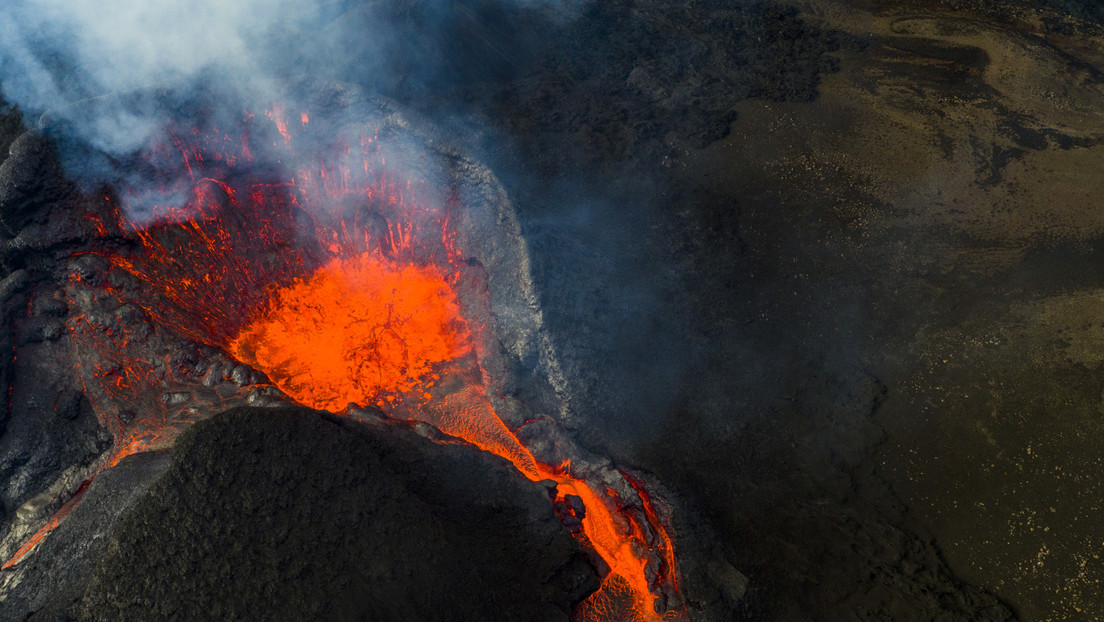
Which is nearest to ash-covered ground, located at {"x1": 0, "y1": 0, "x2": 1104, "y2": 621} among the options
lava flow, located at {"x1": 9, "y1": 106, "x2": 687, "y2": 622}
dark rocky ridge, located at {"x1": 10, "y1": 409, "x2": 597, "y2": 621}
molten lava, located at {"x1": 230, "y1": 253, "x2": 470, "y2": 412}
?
dark rocky ridge, located at {"x1": 10, "y1": 409, "x2": 597, "y2": 621}

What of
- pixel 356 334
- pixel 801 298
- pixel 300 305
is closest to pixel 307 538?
pixel 356 334

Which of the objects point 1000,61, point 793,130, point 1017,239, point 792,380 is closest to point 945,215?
point 1017,239

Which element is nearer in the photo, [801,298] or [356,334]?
[801,298]

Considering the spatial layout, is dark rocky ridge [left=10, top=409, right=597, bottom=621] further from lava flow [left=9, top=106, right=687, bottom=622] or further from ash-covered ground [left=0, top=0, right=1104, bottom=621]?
lava flow [left=9, top=106, right=687, bottom=622]

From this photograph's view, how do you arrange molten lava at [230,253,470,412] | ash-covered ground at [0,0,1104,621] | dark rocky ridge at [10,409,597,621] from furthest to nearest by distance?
1. molten lava at [230,253,470,412]
2. ash-covered ground at [0,0,1104,621]
3. dark rocky ridge at [10,409,597,621]

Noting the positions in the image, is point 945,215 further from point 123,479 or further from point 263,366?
point 123,479

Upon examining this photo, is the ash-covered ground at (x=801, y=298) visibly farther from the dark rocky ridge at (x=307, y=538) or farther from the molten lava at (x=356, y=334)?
the molten lava at (x=356, y=334)

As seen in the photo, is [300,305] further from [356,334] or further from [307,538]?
[307,538]
